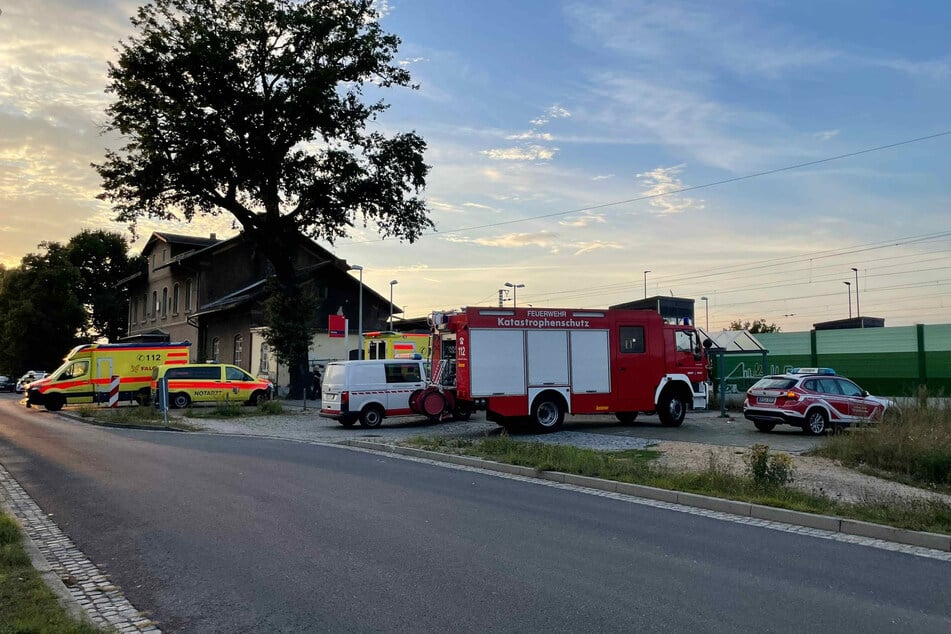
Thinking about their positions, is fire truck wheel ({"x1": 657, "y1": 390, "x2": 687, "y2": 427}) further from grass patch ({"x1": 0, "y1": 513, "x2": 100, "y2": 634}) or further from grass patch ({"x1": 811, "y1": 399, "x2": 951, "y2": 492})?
grass patch ({"x1": 0, "y1": 513, "x2": 100, "y2": 634})

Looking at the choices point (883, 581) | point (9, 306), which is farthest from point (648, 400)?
point (9, 306)

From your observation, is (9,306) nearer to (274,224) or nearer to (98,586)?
(274,224)

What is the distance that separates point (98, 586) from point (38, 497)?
5.08 m

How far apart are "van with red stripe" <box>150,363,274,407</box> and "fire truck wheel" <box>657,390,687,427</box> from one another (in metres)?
18.0

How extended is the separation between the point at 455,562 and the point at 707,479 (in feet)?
17.0

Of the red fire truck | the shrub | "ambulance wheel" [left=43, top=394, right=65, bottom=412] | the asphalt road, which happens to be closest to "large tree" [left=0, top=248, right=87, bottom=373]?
"ambulance wheel" [left=43, top=394, right=65, bottom=412]

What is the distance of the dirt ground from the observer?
9.74 metres

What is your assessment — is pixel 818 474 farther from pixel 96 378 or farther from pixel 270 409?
pixel 96 378

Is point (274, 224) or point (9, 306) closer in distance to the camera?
point (274, 224)

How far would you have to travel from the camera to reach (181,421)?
23516 mm

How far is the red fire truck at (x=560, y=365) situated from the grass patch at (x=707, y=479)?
3300 mm

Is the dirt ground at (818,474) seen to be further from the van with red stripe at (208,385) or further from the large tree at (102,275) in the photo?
the large tree at (102,275)

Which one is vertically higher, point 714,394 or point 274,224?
point 274,224

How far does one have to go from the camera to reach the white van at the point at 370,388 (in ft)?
69.3
